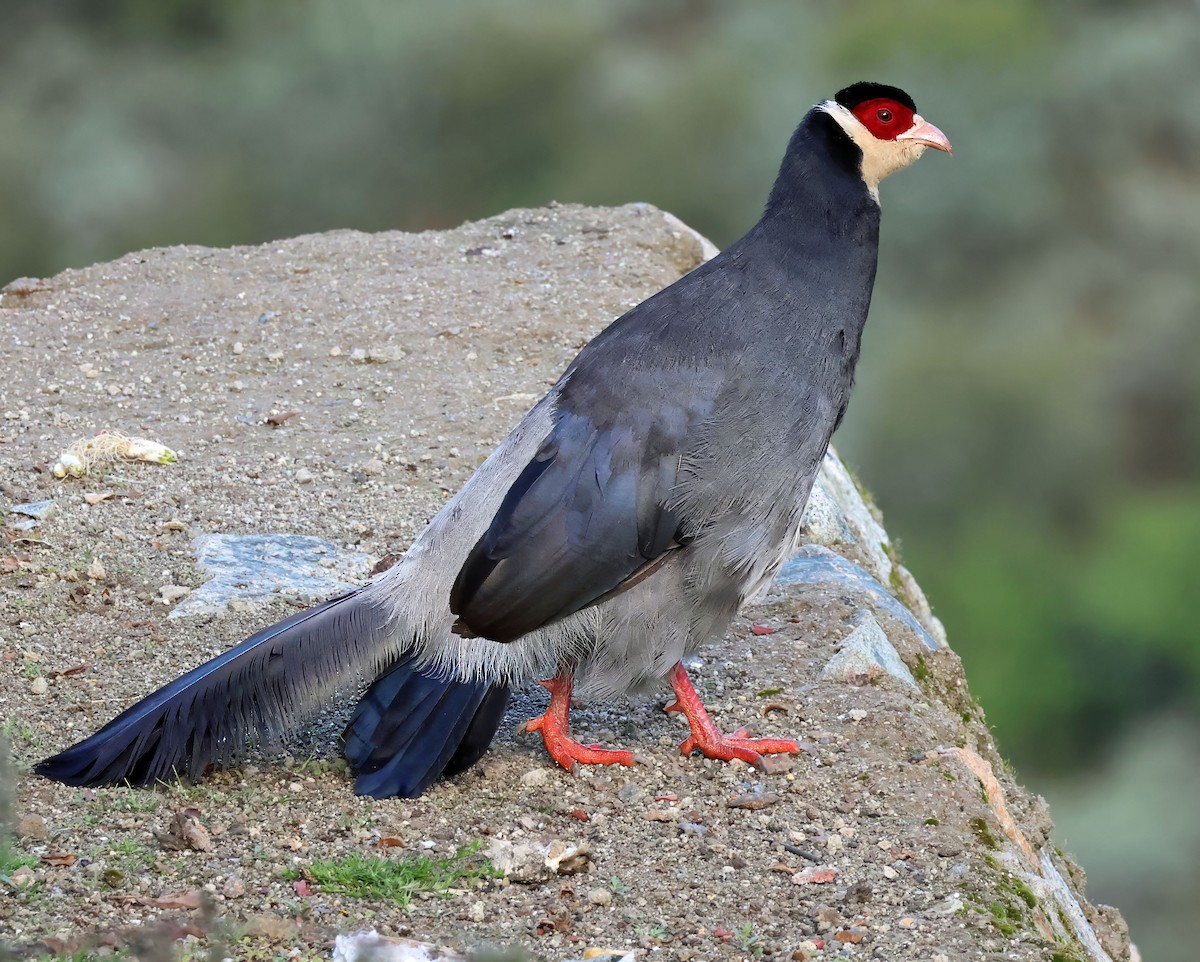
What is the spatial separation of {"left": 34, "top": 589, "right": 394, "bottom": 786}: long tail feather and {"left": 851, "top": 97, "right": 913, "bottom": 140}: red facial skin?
2618mm

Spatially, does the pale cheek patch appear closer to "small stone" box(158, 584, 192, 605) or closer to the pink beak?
the pink beak

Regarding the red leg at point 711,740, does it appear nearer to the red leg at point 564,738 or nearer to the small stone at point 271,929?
the red leg at point 564,738

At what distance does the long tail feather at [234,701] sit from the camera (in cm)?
509

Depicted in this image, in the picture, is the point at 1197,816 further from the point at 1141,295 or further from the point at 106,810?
the point at 106,810

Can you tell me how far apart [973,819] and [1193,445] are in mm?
32082

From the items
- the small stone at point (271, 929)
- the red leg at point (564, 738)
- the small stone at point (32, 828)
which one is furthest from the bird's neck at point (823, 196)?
the small stone at point (32, 828)

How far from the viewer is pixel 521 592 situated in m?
5.28

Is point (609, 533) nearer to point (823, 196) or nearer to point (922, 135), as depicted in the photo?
point (823, 196)

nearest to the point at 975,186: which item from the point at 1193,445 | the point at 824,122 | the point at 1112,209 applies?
the point at 1112,209

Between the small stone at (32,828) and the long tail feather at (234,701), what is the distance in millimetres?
296

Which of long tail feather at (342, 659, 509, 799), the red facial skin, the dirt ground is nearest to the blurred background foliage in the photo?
the dirt ground

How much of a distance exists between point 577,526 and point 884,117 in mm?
2014

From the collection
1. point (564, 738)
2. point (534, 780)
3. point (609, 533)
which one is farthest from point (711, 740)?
point (609, 533)

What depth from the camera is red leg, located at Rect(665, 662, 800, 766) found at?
220 inches
